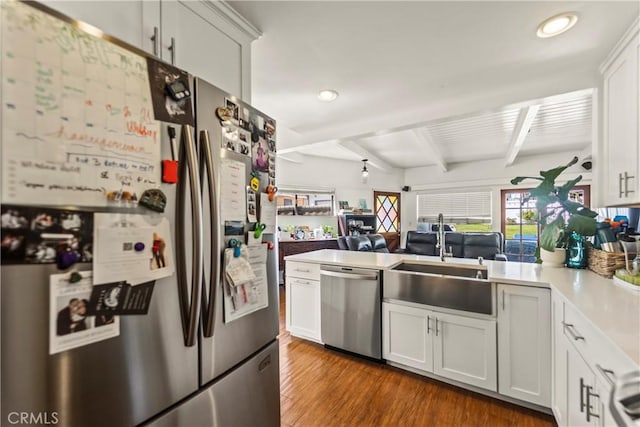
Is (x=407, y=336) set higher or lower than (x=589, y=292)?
lower

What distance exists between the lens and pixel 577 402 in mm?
1248

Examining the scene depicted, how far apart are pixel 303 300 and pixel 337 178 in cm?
406

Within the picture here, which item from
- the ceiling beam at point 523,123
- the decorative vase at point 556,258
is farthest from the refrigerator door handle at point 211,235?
the ceiling beam at point 523,123

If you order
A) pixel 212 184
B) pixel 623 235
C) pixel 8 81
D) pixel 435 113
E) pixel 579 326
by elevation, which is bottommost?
pixel 579 326

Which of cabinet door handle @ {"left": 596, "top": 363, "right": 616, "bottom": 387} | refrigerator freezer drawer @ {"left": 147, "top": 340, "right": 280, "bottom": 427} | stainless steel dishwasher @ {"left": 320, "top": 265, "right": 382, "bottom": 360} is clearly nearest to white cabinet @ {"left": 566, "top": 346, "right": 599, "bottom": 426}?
cabinet door handle @ {"left": 596, "top": 363, "right": 616, "bottom": 387}

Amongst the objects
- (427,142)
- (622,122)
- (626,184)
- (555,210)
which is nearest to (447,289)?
(555,210)

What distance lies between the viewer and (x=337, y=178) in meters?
6.39

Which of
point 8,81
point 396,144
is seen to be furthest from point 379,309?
point 396,144

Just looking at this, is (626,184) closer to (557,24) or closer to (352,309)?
(557,24)

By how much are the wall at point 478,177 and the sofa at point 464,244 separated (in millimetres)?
1674

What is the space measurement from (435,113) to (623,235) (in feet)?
5.33

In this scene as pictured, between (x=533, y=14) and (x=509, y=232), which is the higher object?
(x=533, y=14)

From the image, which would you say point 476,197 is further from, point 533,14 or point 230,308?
point 230,308

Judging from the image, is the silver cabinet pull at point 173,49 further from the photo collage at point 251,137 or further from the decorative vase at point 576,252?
the decorative vase at point 576,252
